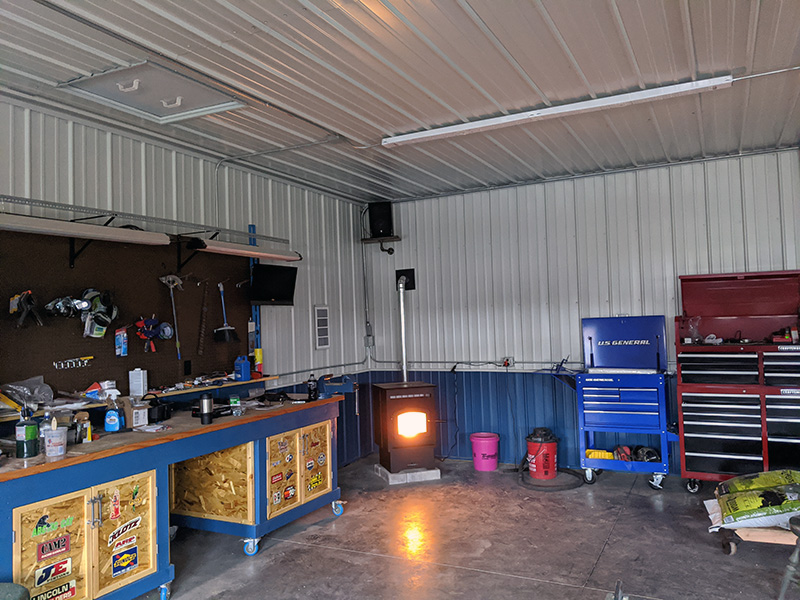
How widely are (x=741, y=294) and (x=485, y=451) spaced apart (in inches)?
117

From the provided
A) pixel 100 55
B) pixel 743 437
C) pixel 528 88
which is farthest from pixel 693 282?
pixel 100 55

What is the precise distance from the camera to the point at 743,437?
5.04 metres

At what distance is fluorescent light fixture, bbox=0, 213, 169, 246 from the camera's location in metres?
3.27

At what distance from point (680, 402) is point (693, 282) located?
1218 millimetres

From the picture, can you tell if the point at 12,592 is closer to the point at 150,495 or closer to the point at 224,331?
the point at 150,495

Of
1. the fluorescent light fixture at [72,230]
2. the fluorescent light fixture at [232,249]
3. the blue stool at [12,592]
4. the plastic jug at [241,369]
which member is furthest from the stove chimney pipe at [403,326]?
the blue stool at [12,592]

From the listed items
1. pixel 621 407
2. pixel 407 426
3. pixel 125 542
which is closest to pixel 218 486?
pixel 125 542

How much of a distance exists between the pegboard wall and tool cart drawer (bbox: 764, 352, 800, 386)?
4.62m

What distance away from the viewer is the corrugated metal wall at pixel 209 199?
3.77 metres

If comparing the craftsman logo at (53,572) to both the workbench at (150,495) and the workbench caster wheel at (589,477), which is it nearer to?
the workbench at (150,495)

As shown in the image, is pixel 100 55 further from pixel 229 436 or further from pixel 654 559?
pixel 654 559

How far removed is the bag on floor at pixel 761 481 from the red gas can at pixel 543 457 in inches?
71.8

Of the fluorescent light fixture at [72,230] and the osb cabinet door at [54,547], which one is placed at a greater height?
the fluorescent light fixture at [72,230]

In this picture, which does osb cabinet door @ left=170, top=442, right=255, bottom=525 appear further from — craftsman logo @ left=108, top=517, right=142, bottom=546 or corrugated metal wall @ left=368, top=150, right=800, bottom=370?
corrugated metal wall @ left=368, top=150, right=800, bottom=370
